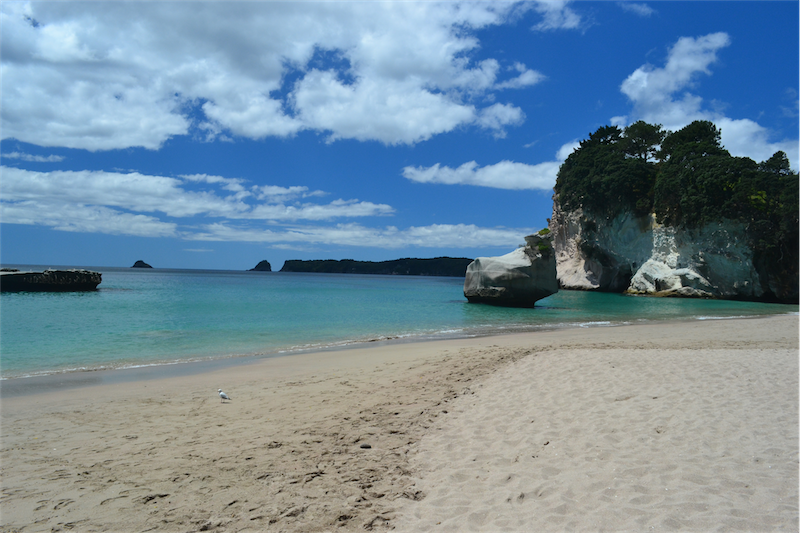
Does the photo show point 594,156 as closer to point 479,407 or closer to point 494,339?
point 494,339

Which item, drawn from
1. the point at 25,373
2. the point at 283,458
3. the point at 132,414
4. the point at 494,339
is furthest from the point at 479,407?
the point at 25,373

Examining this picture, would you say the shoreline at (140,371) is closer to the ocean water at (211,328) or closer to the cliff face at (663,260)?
the ocean water at (211,328)

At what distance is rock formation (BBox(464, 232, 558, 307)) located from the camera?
2900 cm

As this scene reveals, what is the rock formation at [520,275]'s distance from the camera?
29.0 metres

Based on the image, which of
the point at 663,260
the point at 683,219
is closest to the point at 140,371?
the point at 683,219

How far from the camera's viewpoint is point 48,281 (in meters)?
40.7

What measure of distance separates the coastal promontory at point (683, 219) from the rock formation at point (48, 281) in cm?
5834

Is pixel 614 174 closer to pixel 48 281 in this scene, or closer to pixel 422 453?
pixel 422 453

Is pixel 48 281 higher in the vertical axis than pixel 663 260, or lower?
lower

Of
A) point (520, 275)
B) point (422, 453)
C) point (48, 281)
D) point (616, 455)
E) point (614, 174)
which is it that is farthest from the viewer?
point (614, 174)

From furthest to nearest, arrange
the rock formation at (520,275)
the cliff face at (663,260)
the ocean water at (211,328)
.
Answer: the cliff face at (663,260)
the rock formation at (520,275)
the ocean water at (211,328)

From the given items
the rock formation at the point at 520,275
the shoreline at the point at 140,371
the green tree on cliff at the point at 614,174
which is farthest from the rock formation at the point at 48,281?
the green tree on cliff at the point at 614,174

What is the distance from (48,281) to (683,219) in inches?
2516

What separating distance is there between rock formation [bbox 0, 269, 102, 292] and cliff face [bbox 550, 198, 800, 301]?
5837 centimetres
